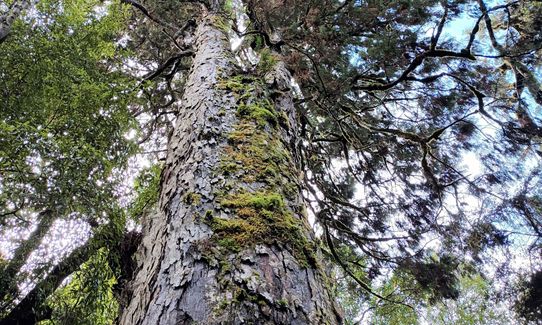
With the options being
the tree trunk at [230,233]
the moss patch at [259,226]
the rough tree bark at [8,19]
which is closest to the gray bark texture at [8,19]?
the rough tree bark at [8,19]

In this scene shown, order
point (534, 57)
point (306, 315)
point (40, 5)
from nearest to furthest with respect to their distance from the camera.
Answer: point (306, 315) → point (40, 5) → point (534, 57)

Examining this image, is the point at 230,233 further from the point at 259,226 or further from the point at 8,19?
the point at 8,19

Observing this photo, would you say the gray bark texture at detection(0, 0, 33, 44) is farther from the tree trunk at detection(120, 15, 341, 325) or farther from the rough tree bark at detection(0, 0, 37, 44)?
the tree trunk at detection(120, 15, 341, 325)

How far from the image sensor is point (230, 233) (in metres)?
1.18

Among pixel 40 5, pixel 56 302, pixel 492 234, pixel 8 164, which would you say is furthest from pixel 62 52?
pixel 492 234

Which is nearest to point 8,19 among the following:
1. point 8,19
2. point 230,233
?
point 8,19

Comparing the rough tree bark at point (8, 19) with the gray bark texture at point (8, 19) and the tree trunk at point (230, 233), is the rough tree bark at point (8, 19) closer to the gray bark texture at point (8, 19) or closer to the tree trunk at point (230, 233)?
the gray bark texture at point (8, 19)

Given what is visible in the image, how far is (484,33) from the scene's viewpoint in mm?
7555

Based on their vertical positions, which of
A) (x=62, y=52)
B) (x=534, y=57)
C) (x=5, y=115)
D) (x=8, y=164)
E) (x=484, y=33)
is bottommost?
(x=8, y=164)

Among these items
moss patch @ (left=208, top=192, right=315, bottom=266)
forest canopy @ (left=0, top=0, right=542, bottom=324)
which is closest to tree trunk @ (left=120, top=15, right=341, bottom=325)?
moss patch @ (left=208, top=192, right=315, bottom=266)

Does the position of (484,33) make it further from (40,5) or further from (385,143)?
(40,5)

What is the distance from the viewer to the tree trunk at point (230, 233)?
3.16 feet

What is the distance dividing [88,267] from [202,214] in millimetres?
3613

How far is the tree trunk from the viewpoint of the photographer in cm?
96
